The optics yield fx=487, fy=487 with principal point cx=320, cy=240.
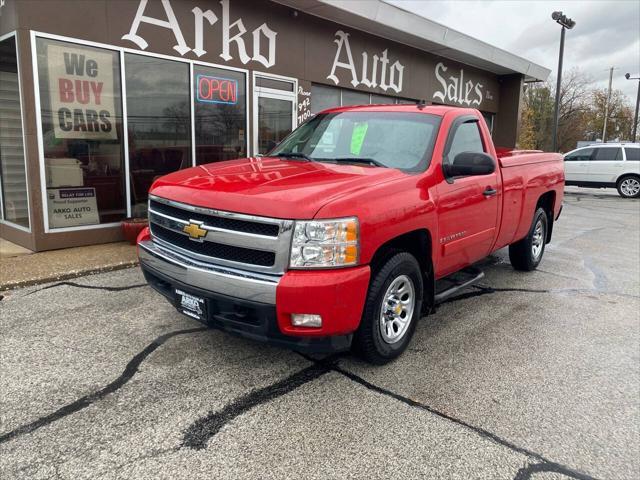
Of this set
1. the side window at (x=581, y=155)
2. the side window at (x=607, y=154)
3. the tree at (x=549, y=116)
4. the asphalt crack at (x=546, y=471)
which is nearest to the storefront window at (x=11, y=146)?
the asphalt crack at (x=546, y=471)

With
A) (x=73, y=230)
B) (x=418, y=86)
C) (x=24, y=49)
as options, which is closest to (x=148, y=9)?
(x=24, y=49)

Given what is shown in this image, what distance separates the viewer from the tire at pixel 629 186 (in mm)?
18609

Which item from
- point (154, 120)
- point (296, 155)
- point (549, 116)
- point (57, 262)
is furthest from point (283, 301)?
point (549, 116)

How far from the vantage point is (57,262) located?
6211 millimetres

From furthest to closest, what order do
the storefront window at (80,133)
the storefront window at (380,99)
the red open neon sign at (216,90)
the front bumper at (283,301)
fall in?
the storefront window at (380,99), the red open neon sign at (216,90), the storefront window at (80,133), the front bumper at (283,301)

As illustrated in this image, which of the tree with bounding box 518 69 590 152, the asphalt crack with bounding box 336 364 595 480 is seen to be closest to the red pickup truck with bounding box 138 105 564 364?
the asphalt crack with bounding box 336 364 595 480

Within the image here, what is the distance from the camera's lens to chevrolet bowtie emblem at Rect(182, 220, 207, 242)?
327 cm

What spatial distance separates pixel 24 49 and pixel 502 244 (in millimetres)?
6451

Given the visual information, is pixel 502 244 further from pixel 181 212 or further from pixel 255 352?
pixel 181 212

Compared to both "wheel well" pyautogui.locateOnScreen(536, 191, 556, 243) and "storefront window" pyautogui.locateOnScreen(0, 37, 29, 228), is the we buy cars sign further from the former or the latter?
"wheel well" pyautogui.locateOnScreen(536, 191, 556, 243)

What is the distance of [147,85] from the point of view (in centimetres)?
770

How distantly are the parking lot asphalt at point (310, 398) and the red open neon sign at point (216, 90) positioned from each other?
4.66 metres

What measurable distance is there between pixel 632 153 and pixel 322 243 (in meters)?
20.2

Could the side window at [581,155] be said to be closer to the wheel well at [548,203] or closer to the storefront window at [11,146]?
the wheel well at [548,203]
